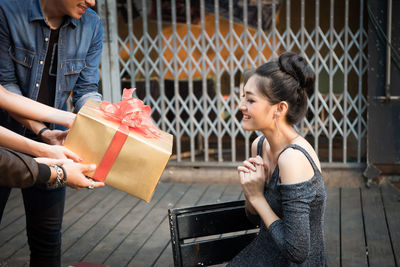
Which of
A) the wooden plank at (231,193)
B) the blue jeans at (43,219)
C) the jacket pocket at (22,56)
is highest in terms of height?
the jacket pocket at (22,56)

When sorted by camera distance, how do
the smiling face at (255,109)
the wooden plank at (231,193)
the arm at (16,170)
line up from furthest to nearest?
the wooden plank at (231,193) < the smiling face at (255,109) < the arm at (16,170)

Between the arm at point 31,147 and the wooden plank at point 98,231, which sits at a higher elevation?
the arm at point 31,147

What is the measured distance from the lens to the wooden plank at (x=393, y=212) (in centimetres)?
339

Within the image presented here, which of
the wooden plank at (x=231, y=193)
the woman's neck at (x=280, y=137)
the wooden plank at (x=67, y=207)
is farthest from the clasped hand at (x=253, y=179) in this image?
the wooden plank at (x=231, y=193)

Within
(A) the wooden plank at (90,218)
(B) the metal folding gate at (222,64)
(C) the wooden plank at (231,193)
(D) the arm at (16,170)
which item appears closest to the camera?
(D) the arm at (16,170)

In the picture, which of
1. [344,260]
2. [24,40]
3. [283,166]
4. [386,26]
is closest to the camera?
[283,166]

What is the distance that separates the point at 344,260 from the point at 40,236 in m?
1.80

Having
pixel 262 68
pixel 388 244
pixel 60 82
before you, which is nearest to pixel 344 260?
pixel 388 244

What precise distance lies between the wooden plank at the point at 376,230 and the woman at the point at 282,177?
53.8 inches

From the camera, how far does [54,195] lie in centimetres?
242

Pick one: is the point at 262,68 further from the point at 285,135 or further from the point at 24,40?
the point at 24,40

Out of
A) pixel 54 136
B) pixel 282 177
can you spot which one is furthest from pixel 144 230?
pixel 282 177

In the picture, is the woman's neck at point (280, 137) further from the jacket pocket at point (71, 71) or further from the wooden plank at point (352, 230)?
the wooden plank at point (352, 230)

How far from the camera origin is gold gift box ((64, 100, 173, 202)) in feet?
6.44
